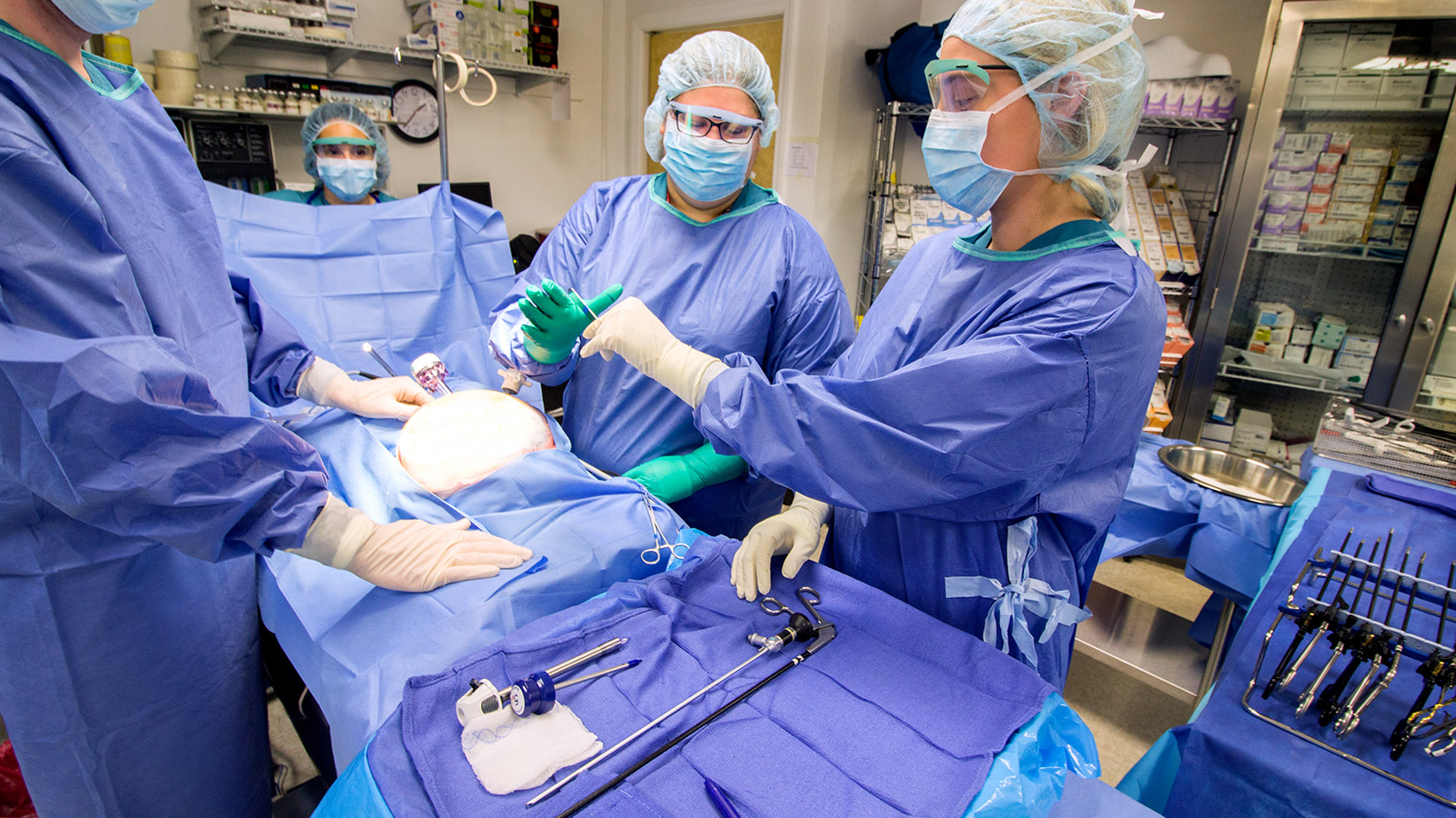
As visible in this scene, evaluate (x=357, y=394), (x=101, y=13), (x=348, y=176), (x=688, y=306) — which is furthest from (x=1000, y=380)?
(x=348, y=176)

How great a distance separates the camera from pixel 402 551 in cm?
109

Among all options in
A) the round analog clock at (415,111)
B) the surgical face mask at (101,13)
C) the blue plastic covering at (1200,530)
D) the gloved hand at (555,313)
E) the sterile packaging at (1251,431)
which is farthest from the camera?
the round analog clock at (415,111)

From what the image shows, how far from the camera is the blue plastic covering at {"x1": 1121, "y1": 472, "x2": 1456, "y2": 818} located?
94 cm

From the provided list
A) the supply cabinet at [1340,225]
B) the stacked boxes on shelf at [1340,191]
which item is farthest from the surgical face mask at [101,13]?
the stacked boxes on shelf at [1340,191]

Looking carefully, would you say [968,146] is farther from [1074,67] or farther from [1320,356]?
[1320,356]

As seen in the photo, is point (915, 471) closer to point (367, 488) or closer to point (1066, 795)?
point (1066, 795)

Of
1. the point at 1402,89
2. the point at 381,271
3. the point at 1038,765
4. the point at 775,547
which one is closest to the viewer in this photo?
the point at 1038,765

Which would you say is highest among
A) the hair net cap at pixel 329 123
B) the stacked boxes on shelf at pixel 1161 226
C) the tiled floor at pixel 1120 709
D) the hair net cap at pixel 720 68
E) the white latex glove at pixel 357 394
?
the hair net cap at pixel 720 68

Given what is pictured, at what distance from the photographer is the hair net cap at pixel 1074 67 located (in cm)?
100

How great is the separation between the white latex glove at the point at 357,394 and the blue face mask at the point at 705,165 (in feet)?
2.55

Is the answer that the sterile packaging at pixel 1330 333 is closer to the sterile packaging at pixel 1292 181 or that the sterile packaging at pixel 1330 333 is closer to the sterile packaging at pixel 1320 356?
the sterile packaging at pixel 1320 356

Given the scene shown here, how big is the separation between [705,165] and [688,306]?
1.04 ft

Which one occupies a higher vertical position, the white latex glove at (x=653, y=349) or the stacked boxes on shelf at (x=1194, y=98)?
the stacked boxes on shelf at (x=1194, y=98)

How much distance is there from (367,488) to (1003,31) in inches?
51.6
